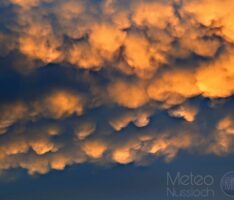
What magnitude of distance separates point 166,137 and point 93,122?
2.13 metres

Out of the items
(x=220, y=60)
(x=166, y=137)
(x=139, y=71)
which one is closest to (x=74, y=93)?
(x=139, y=71)

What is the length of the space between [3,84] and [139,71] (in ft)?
13.0

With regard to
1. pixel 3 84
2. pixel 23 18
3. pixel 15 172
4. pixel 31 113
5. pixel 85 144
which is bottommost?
pixel 15 172

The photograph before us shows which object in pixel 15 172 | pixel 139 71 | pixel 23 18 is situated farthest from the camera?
pixel 23 18

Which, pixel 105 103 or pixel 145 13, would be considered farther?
pixel 145 13

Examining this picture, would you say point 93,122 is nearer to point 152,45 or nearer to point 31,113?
point 31,113

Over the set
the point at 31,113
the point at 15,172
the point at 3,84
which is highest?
the point at 3,84

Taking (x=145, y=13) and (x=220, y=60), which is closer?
(x=220, y=60)

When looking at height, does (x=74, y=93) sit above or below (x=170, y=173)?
above

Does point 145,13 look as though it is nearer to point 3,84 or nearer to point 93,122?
point 93,122

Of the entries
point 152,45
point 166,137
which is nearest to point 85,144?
point 166,137

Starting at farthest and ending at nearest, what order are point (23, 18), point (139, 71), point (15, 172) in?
1. point (23, 18)
2. point (139, 71)
3. point (15, 172)

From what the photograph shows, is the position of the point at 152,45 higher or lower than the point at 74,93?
higher

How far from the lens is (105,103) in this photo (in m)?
12.2
